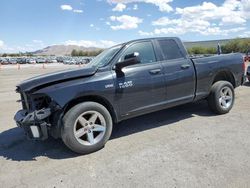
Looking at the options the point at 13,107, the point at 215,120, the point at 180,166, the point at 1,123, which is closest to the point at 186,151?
the point at 180,166

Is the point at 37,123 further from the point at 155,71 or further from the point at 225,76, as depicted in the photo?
the point at 225,76

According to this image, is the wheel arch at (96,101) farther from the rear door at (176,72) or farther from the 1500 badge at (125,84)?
the rear door at (176,72)

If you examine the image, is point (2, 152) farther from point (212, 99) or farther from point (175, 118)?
point (212, 99)

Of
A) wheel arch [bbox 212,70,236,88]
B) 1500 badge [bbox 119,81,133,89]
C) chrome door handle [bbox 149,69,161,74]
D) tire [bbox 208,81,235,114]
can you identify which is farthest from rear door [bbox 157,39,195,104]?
wheel arch [bbox 212,70,236,88]

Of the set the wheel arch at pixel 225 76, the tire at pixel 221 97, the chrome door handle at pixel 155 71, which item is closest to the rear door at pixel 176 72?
the chrome door handle at pixel 155 71

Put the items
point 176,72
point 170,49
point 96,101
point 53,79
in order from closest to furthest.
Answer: point 53,79
point 96,101
point 176,72
point 170,49

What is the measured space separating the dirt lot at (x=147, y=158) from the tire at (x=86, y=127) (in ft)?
0.57

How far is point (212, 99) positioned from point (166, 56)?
5.16 feet

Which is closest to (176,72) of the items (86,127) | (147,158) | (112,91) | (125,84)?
(125,84)

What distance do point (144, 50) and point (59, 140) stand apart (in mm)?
2381

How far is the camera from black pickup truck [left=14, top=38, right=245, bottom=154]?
409 cm

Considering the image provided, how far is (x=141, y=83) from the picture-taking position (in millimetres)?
4773

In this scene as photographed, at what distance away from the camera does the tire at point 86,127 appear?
4086mm

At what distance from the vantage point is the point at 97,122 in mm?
4461
